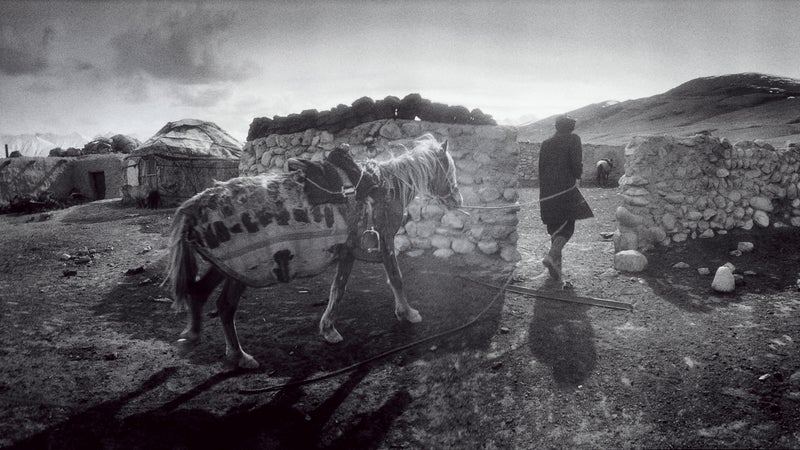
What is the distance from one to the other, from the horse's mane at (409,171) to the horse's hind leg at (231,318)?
1.53 metres

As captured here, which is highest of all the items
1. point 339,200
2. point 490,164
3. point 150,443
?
point 490,164

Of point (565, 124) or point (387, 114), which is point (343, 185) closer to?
point (565, 124)

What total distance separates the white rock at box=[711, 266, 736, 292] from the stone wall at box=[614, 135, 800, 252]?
1332mm

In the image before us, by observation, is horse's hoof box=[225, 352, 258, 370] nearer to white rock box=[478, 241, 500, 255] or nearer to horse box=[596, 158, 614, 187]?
white rock box=[478, 241, 500, 255]

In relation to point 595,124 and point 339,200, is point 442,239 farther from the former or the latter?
point 595,124

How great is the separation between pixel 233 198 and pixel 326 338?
5.08 ft

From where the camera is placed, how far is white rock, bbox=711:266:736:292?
419 cm

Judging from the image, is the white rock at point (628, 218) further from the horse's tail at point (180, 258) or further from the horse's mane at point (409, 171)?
the horse's tail at point (180, 258)

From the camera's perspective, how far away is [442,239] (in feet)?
19.6

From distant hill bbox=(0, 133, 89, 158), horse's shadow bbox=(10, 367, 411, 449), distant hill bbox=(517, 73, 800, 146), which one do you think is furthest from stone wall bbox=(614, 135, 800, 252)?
distant hill bbox=(0, 133, 89, 158)

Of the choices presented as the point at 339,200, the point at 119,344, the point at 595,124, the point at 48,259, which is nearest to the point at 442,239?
the point at 339,200

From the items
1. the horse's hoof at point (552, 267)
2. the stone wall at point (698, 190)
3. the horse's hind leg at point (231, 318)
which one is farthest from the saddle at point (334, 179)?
the stone wall at point (698, 190)

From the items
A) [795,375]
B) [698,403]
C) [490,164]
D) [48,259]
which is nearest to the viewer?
[698,403]

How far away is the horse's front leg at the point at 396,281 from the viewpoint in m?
3.66
